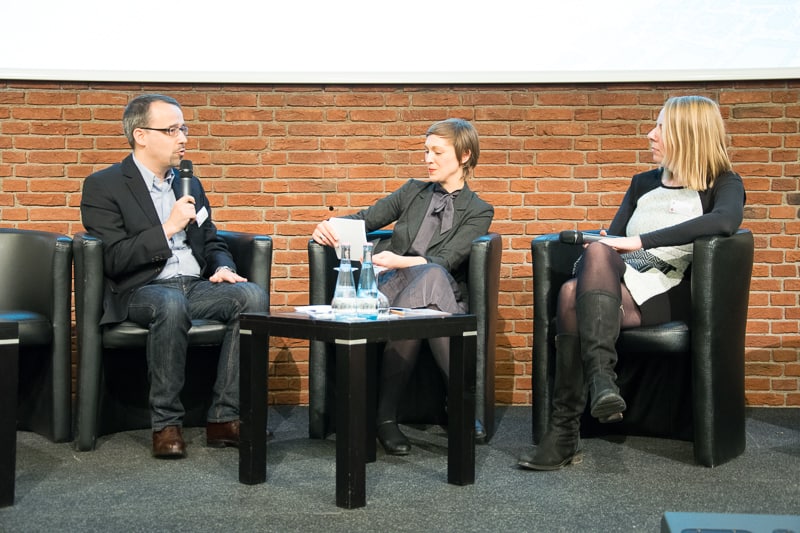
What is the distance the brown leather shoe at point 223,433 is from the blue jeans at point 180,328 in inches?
0.7

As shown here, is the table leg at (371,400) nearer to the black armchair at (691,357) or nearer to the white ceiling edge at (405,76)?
the black armchair at (691,357)

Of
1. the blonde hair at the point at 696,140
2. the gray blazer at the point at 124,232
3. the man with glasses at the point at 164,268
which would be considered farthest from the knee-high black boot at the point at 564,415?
the gray blazer at the point at 124,232

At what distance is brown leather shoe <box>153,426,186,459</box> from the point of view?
326 centimetres

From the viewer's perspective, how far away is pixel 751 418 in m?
4.11

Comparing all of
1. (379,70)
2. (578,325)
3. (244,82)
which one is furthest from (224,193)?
(578,325)

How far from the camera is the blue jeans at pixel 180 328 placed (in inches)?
131

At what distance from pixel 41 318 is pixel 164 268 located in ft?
1.55

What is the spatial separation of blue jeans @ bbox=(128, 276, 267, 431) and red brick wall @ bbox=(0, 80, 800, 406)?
94 cm

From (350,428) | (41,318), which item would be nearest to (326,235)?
(41,318)

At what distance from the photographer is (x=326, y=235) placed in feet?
11.9

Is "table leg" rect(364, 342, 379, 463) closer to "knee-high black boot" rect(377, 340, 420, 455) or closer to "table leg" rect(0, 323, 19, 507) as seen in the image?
"knee-high black boot" rect(377, 340, 420, 455)

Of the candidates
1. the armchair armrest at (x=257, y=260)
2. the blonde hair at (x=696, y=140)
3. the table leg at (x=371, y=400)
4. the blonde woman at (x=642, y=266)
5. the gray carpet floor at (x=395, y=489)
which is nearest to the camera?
the gray carpet floor at (x=395, y=489)

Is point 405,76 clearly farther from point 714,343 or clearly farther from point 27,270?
point 714,343

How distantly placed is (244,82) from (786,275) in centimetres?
261
